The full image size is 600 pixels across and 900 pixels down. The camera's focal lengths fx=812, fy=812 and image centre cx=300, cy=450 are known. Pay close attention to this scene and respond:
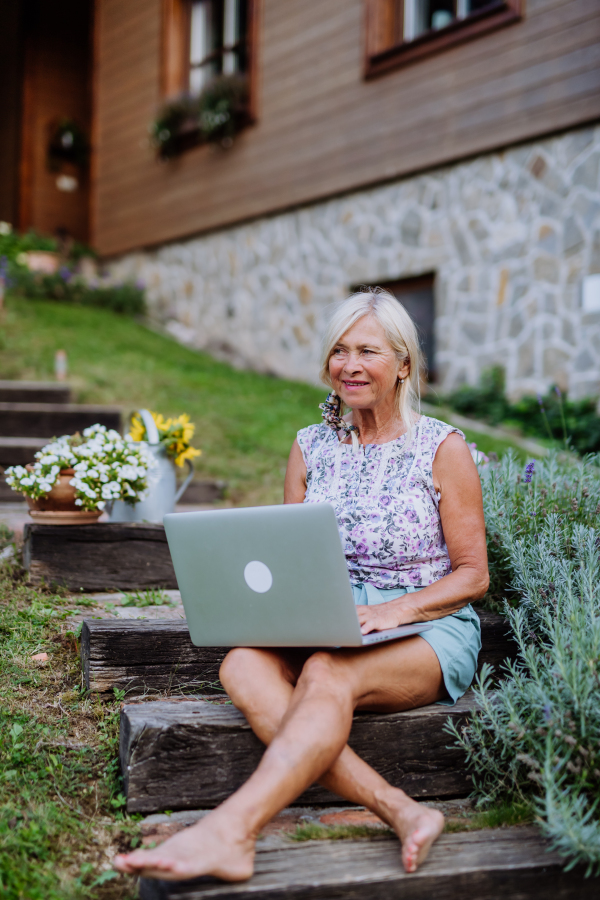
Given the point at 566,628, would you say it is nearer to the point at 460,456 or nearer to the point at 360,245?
the point at 460,456

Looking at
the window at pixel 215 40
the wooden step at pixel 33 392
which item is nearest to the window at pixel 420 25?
the window at pixel 215 40

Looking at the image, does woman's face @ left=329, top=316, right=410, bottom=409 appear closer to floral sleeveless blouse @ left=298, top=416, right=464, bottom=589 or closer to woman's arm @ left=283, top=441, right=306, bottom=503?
floral sleeveless blouse @ left=298, top=416, right=464, bottom=589

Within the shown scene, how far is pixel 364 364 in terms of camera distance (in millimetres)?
2156

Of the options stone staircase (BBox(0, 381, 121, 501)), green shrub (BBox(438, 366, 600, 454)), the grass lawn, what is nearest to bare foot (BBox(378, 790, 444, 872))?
the grass lawn

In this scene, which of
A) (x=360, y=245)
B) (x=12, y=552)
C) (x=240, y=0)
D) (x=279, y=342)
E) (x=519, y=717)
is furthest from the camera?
(x=240, y=0)

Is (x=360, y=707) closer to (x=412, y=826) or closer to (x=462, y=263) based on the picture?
(x=412, y=826)

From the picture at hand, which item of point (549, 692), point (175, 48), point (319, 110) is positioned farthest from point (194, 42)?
point (549, 692)

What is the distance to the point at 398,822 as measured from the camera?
1.62 m

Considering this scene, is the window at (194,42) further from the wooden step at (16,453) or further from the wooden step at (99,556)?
the wooden step at (99,556)

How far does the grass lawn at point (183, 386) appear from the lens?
4707 millimetres

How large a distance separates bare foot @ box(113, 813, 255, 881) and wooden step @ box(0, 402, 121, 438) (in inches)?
131

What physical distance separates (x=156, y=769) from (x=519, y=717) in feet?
2.71

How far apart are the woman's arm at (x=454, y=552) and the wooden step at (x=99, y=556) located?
1294 millimetres

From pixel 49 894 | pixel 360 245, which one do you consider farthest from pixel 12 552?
pixel 360 245
